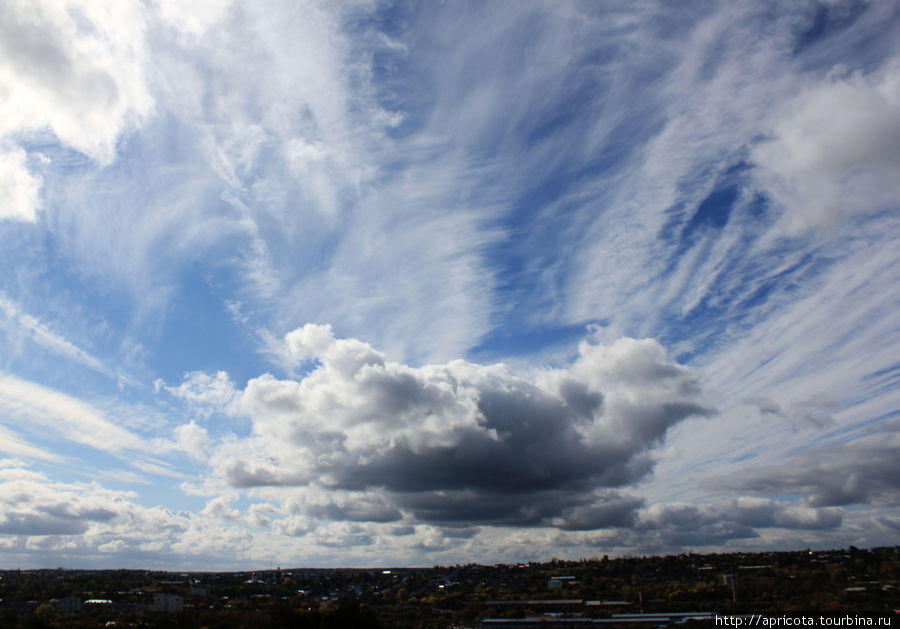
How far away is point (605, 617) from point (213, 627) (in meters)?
85.0

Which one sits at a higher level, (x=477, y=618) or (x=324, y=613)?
(x=324, y=613)

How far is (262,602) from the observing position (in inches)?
6265

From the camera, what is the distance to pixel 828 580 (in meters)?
158

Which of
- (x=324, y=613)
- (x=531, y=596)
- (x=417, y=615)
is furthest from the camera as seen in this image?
(x=531, y=596)

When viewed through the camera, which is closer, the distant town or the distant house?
the distant town

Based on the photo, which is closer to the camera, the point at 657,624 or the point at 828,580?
the point at 657,624

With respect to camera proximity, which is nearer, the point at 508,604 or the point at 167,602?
the point at 167,602

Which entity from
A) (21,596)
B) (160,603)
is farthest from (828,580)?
(21,596)

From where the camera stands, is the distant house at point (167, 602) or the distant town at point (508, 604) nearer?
the distant town at point (508, 604)

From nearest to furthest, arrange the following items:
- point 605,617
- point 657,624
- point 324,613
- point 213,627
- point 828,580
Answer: point 324,613 → point 213,627 → point 657,624 → point 605,617 → point 828,580

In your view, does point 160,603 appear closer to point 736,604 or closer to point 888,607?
point 736,604

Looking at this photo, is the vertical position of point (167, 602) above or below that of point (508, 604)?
above

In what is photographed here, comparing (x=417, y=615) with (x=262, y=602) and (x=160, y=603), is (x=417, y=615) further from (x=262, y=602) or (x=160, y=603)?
(x=160, y=603)

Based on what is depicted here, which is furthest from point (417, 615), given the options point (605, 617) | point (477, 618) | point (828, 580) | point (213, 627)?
point (828, 580)
